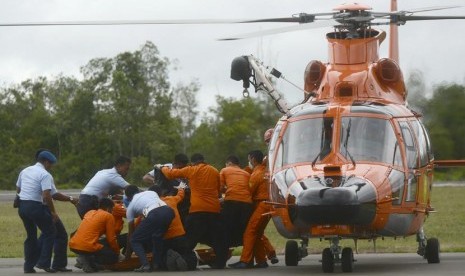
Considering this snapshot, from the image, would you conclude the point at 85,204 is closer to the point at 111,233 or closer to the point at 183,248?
the point at 111,233

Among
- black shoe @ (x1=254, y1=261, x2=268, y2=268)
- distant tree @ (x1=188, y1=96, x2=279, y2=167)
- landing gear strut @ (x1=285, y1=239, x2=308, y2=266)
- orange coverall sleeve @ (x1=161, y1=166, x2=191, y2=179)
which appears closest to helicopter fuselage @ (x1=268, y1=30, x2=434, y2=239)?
orange coverall sleeve @ (x1=161, y1=166, x2=191, y2=179)

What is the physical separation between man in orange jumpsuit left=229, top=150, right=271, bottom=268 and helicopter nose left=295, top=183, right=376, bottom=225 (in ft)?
6.61

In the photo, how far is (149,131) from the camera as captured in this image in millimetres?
80750

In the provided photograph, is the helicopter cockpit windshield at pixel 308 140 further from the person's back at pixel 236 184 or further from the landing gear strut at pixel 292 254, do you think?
the landing gear strut at pixel 292 254

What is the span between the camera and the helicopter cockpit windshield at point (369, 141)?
1952cm

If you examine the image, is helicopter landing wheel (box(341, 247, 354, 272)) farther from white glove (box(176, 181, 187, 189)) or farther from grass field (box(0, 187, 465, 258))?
grass field (box(0, 187, 465, 258))

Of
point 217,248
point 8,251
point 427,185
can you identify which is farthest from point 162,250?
point 8,251

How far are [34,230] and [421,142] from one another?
6.30m

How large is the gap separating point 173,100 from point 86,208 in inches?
2779

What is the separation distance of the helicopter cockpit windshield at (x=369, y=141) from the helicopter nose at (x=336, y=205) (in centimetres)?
98

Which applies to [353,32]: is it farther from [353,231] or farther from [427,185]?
[353,231]

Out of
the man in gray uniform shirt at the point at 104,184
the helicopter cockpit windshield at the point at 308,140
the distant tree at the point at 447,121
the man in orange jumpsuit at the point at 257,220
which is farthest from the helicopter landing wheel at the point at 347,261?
the distant tree at the point at 447,121

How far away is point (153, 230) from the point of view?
20.1 meters

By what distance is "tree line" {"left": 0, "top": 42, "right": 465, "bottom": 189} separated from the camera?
240ft
